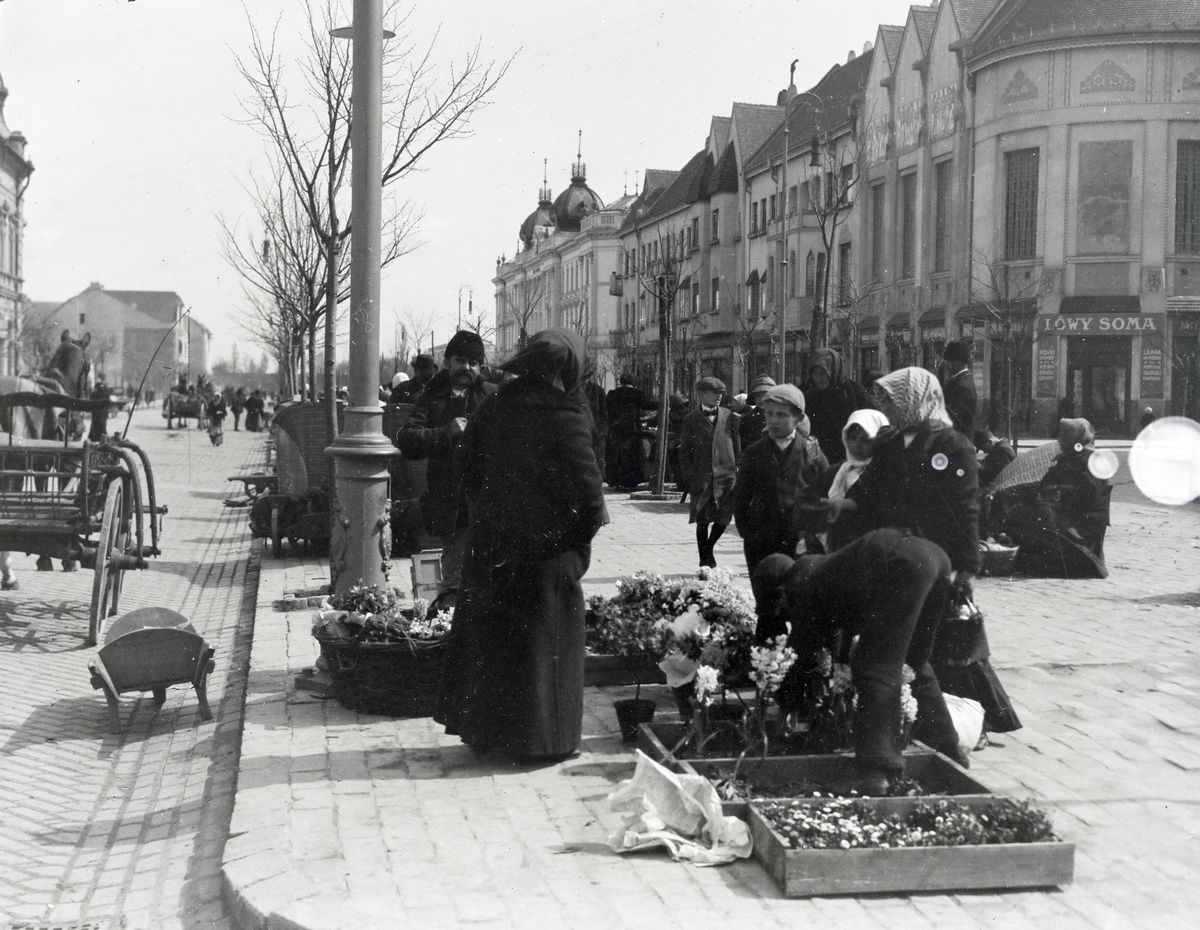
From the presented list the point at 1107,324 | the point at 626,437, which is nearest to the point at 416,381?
the point at 626,437

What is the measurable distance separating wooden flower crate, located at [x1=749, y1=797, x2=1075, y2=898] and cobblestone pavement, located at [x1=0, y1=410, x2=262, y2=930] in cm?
181

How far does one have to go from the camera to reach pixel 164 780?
6.23 metres

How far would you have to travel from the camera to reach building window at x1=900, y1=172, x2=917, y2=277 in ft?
142

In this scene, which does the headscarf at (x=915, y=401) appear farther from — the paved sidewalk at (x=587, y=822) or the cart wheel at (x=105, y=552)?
the cart wheel at (x=105, y=552)

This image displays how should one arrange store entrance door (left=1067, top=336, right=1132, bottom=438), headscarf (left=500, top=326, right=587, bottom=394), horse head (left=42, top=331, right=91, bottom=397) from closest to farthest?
headscarf (left=500, top=326, right=587, bottom=394) → horse head (left=42, top=331, right=91, bottom=397) → store entrance door (left=1067, top=336, right=1132, bottom=438)

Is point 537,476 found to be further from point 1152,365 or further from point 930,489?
point 1152,365

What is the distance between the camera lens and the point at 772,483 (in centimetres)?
786

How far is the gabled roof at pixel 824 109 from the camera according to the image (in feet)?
166

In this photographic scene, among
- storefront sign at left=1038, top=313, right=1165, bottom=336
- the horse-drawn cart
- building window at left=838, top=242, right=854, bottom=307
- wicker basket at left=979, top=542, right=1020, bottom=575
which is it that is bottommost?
wicker basket at left=979, top=542, right=1020, bottom=575

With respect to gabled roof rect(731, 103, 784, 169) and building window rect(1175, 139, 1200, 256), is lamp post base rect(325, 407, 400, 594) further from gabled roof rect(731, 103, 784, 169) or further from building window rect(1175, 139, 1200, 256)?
gabled roof rect(731, 103, 784, 169)

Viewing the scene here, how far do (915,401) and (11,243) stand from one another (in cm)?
6718

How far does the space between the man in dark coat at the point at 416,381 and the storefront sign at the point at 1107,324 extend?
91.9ft

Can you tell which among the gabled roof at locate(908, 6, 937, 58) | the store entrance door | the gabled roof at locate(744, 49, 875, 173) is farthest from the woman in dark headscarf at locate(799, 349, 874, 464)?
the gabled roof at locate(744, 49, 875, 173)

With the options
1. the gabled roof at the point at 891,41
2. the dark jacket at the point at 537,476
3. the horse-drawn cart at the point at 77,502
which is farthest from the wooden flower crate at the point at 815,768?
the gabled roof at the point at 891,41
